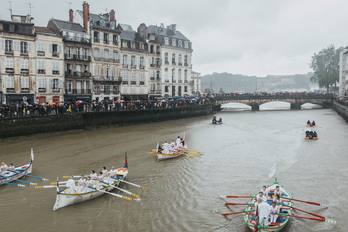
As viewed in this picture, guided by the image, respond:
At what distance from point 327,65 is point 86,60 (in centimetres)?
8517

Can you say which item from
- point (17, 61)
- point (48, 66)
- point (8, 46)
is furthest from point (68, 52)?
point (8, 46)

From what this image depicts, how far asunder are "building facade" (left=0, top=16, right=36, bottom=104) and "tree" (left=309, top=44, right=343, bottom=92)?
8967 centimetres

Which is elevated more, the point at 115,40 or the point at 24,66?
the point at 115,40

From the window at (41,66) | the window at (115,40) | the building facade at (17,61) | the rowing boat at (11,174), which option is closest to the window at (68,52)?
the window at (41,66)

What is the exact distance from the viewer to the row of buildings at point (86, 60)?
4425cm

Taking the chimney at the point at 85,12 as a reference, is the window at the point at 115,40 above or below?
below

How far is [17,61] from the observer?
44.3 m

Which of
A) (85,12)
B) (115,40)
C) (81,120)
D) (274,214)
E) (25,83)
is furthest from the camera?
(115,40)

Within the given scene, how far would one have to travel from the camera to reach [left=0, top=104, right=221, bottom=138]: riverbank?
34.5 m

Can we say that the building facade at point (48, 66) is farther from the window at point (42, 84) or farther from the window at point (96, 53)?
the window at point (96, 53)

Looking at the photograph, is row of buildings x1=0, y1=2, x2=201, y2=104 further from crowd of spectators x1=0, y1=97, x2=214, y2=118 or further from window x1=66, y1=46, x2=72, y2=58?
crowd of spectators x1=0, y1=97, x2=214, y2=118

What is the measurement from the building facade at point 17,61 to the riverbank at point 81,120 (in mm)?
8260

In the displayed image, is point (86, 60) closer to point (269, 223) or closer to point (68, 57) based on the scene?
point (68, 57)

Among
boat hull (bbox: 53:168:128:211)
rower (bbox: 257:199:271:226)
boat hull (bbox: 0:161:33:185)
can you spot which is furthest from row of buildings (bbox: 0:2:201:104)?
rower (bbox: 257:199:271:226)
